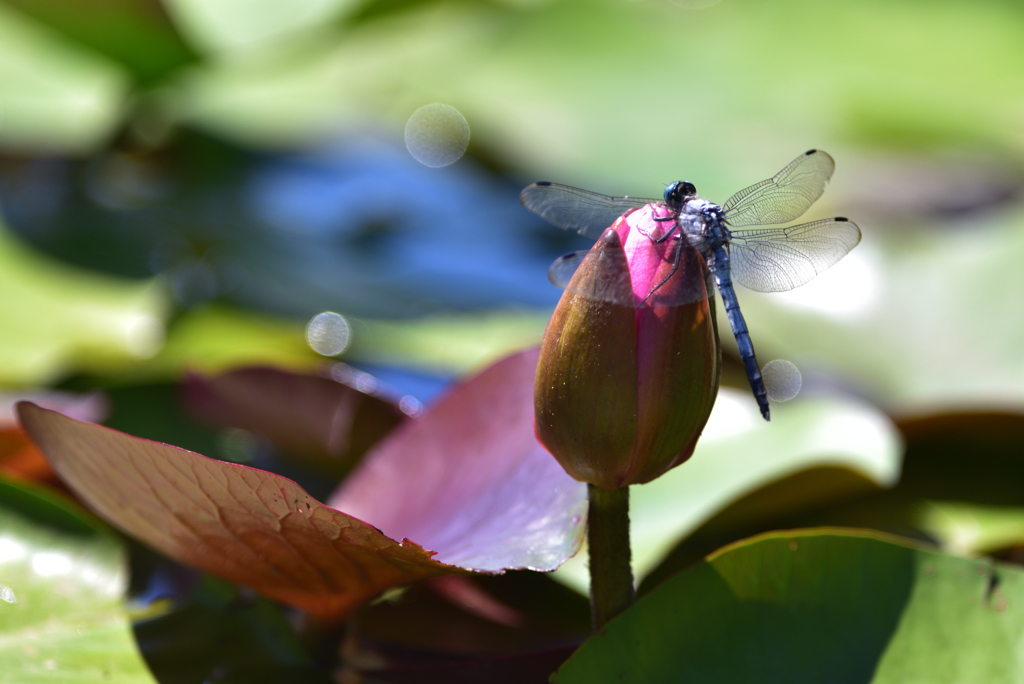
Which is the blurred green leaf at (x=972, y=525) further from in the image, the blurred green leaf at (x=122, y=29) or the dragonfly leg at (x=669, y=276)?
the blurred green leaf at (x=122, y=29)

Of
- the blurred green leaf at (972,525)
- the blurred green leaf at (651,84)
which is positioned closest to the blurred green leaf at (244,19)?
the blurred green leaf at (651,84)

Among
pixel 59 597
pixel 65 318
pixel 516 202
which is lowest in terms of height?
pixel 59 597

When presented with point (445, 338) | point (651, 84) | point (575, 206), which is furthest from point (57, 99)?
point (575, 206)

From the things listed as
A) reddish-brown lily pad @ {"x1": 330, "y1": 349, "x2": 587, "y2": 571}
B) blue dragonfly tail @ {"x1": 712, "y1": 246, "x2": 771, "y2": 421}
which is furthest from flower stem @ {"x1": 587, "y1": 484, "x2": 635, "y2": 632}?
blue dragonfly tail @ {"x1": 712, "y1": 246, "x2": 771, "y2": 421}

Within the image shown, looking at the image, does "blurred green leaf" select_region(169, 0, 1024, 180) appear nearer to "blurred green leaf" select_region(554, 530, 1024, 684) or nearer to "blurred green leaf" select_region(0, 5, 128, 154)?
"blurred green leaf" select_region(0, 5, 128, 154)

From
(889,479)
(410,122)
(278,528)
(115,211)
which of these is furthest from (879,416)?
(410,122)

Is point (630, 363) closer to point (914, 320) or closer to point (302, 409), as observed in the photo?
point (302, 409)
